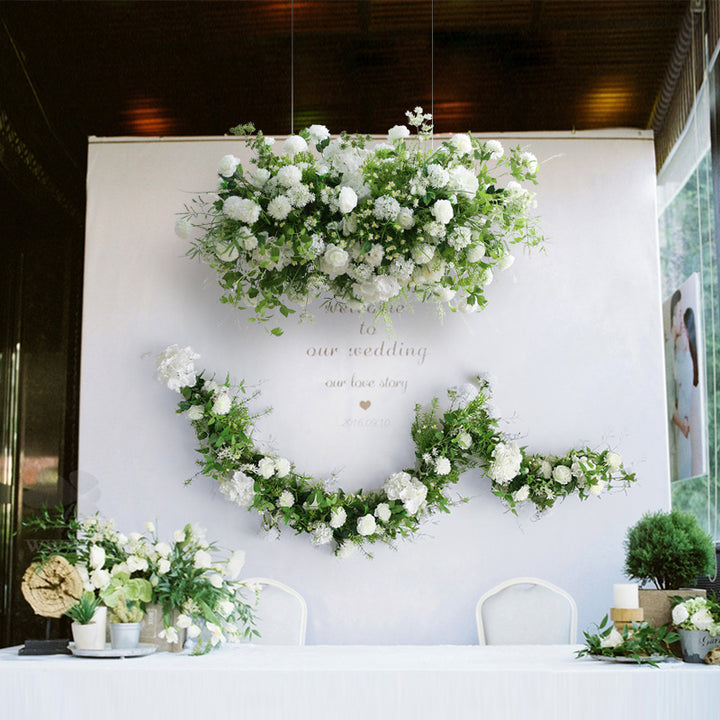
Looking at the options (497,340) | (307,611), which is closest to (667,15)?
(497,340)

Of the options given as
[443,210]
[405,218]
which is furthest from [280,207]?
[443,210]

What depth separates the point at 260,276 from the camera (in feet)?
13.4

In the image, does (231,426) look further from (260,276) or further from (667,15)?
(667,15)

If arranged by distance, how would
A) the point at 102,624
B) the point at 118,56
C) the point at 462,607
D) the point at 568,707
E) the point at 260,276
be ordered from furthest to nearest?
the point at 118,56 < the point at 462,607 < the point at 260,276 < the point at 102,624 < the point at 568,707

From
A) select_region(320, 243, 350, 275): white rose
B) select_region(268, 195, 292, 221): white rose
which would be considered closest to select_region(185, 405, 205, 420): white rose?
select_region(320, 243, 350, 275): white rose

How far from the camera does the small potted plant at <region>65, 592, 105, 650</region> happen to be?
265cm

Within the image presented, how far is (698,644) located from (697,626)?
0.15ft

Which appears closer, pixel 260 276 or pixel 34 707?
pixel 34 707

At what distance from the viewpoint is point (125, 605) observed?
2.75m

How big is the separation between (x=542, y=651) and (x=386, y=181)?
180 centimetres

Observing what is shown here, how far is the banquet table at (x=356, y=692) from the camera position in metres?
2.23

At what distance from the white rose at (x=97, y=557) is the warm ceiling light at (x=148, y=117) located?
3308mm

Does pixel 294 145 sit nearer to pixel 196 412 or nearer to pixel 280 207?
pixel 280 207

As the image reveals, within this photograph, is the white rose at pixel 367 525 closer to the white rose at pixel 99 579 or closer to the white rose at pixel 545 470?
the white rose at pixel 545 470
